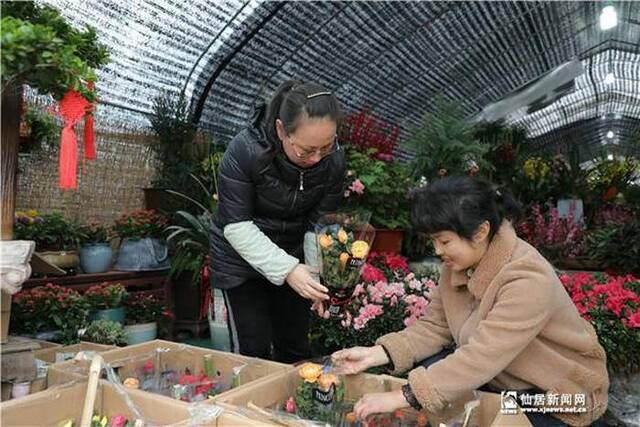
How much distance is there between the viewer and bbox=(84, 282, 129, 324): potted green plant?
11.2 ft

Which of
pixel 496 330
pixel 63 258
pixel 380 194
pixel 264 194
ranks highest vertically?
pixel 380 194

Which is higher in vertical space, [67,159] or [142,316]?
[67,159]

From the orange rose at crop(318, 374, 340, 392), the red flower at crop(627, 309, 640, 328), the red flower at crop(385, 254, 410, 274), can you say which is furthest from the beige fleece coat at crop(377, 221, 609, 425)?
the red flower at crop(385, 254, 410, 274)

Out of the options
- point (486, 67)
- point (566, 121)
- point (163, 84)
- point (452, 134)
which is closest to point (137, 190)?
point (163, 84)

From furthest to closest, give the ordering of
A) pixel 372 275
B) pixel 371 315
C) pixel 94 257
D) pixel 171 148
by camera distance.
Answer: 1. pixel 171 148
2. pixel 94 257
3. pixel 372 275
4. pixel 371 315

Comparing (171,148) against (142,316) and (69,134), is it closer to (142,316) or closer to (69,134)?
(142,316)

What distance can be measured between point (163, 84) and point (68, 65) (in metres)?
3.48

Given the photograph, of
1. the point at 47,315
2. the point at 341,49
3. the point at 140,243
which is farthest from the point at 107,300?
the point at 341,49

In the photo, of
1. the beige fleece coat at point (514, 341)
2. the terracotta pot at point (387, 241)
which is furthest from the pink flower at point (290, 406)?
the terracotta pot at point (387, 241)

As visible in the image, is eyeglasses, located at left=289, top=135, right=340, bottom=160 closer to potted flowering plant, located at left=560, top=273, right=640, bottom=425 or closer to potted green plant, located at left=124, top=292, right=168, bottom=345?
potted flowering plant, located at left=560, top=273, right=640, bottom=425

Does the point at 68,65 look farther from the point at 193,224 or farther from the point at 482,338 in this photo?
the point at 193,224

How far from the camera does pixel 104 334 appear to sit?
118 inches

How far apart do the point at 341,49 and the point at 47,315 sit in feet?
11.7

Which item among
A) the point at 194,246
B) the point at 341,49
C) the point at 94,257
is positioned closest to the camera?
the point at 94,257
